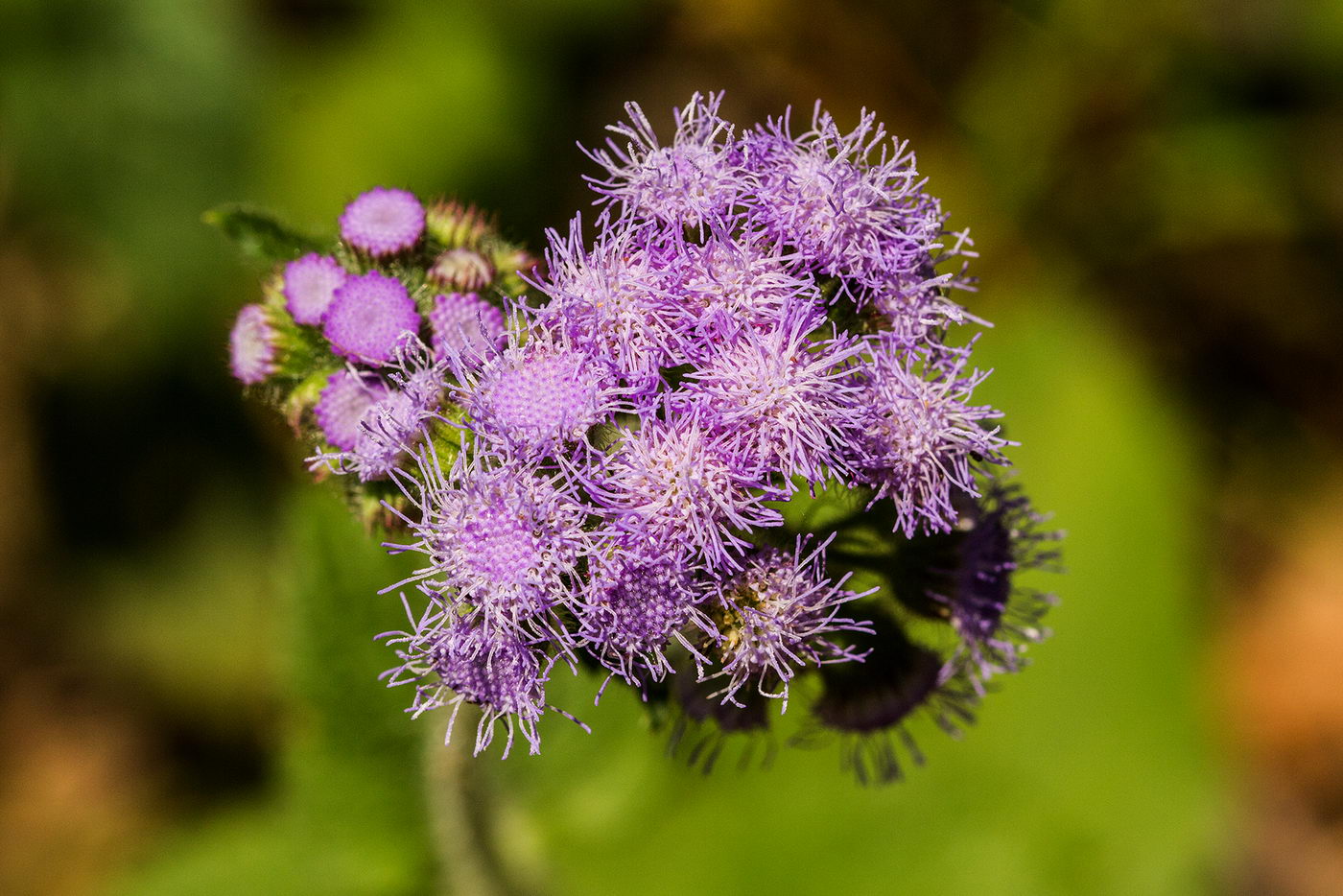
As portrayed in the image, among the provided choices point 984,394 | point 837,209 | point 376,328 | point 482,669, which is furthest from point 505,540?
point 984,394

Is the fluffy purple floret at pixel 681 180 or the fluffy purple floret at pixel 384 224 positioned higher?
the fluffy purple floret at pixel 681 180

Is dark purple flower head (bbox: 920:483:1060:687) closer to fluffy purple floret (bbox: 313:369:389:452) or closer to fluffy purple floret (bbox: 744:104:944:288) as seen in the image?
fluffy purple floret (bbox: 744:104:944:288)

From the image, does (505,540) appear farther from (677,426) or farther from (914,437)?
(914,437)

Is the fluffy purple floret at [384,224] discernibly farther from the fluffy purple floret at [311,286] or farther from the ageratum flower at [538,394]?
the ageratum flower at [538,394]

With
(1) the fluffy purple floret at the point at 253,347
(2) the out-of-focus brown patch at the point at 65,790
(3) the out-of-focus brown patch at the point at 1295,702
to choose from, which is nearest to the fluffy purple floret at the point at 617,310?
(1) the fluffy purple floret at the point at 253,347

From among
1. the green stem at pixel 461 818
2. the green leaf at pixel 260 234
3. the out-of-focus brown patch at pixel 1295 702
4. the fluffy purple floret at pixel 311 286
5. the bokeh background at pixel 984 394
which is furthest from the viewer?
the out-of-focus brown patch at pixel 1295 702
